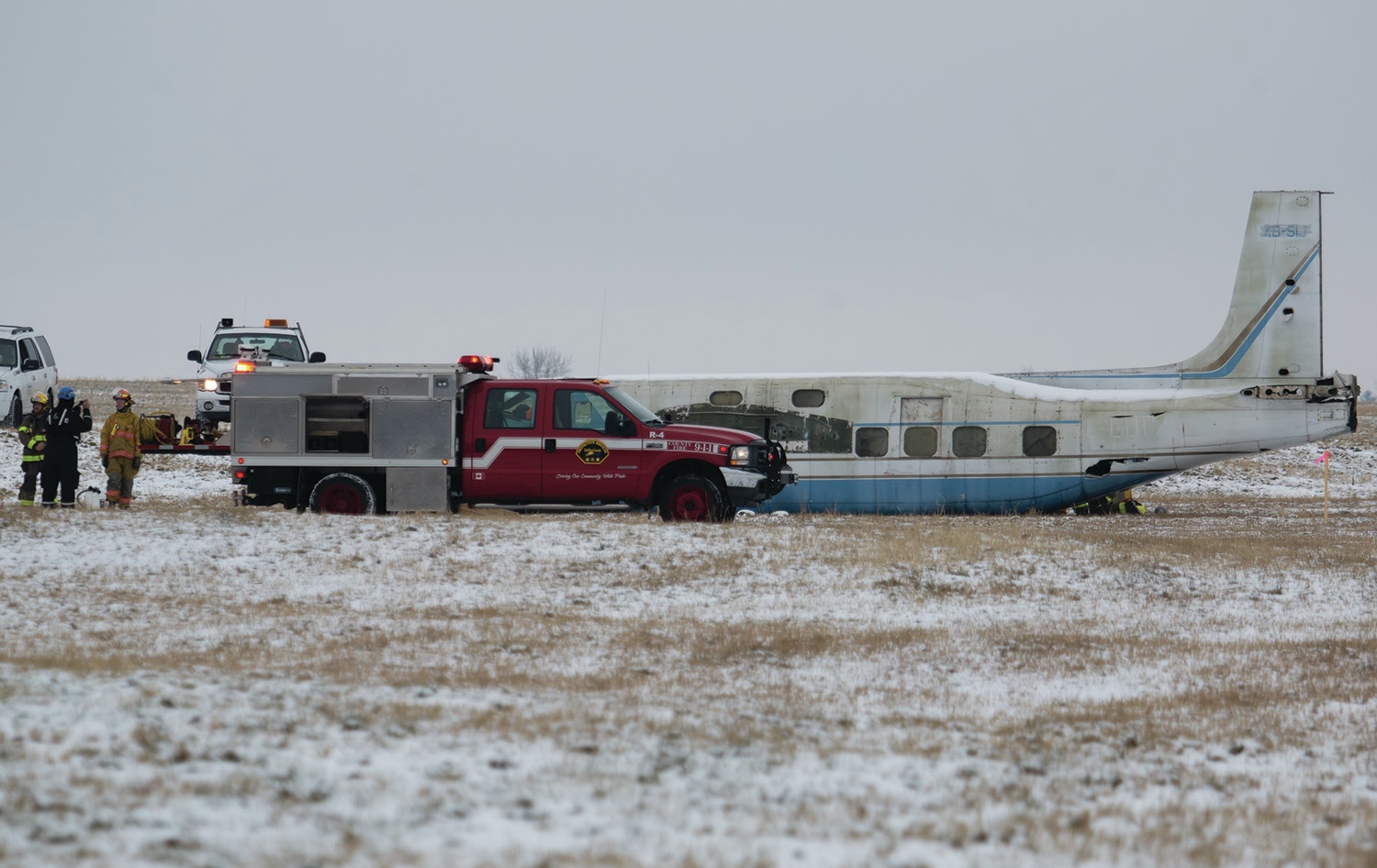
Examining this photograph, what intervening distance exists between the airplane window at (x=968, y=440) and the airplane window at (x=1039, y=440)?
749 mm

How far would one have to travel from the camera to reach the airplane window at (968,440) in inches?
966

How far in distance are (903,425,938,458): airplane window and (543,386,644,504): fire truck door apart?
7708 mm

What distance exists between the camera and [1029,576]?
50.4 feet

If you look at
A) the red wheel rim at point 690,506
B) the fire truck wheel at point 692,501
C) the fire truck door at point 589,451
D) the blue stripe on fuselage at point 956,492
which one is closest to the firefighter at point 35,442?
the fire truck door at point 589,451

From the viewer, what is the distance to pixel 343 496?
746 inches

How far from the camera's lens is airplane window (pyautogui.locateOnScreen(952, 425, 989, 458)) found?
2453cm

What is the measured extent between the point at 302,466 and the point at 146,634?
26.3 feet

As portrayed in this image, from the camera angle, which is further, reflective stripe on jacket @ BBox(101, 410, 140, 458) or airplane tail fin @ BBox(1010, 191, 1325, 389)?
airplane tail fin @ BBox(1010, 191, 1325, 389)

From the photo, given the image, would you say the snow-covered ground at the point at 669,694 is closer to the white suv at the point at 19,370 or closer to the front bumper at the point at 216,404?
the front bumper at the point at 216,404

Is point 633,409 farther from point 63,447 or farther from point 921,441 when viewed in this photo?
point 63,447

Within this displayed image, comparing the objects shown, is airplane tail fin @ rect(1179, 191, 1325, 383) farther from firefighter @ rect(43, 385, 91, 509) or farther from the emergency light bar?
firefighter @ rect(43, 385, 91, 509)

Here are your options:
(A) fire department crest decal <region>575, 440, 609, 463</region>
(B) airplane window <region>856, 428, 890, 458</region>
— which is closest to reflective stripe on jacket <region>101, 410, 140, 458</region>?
(A) fire department crest decal <region>575, 440, 609, 463</region>

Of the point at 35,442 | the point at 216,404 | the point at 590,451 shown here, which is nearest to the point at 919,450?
the point at 590,451

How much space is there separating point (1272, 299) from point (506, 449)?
15311 millimetres
